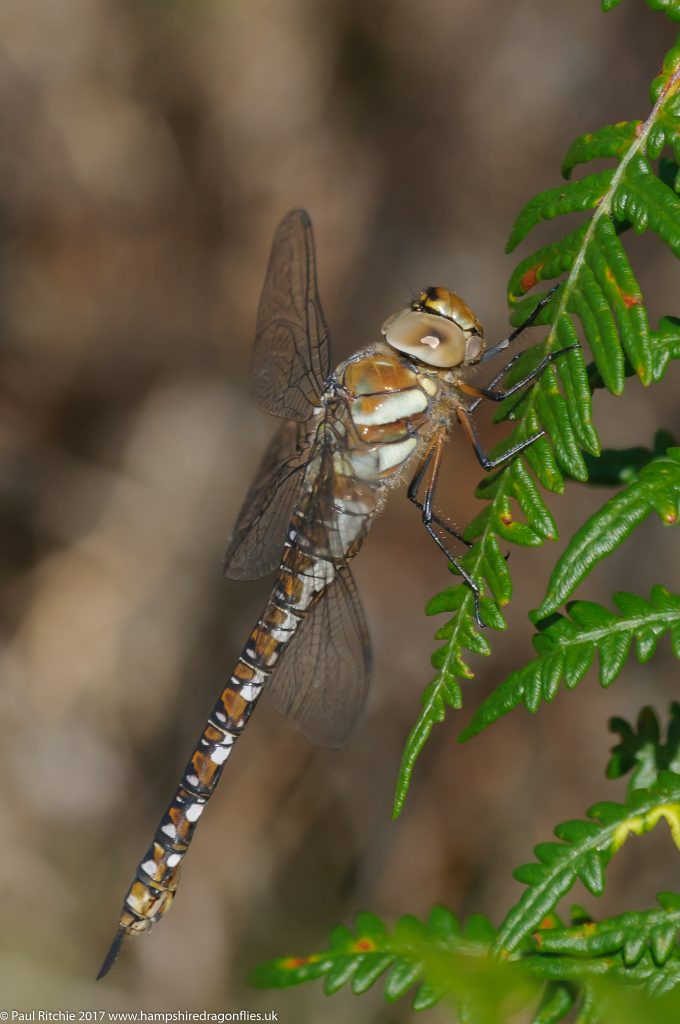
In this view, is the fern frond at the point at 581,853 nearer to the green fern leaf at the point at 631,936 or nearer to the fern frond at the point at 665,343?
the green fern leaf at the point at 631,936

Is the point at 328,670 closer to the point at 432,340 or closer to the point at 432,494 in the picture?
the point at 432,494

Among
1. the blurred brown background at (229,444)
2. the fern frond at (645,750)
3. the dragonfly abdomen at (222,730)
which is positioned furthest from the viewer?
the blurred brown background at (229,444)

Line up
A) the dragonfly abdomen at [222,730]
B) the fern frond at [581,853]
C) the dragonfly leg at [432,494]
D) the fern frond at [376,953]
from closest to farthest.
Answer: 1. the fern frond at [581,853]
2. the fern frond at [376,953]
3. the dragonfly leg at [432,494]
4. the dragonfly abdomen at [222,730]

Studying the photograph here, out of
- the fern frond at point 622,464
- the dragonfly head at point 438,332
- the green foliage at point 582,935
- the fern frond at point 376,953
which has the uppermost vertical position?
the dragonfly head at point 438,332

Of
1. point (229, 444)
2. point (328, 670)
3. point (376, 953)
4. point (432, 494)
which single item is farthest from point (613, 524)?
point (229, 444)

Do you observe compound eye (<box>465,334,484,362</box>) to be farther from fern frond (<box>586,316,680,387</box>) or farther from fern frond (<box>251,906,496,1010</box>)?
fern frond (<box>251,906,496,1010</box>)

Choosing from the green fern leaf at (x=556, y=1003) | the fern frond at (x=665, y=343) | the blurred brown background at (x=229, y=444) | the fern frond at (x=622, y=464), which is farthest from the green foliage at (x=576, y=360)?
the blurred brown background at (x=229, y=444)
